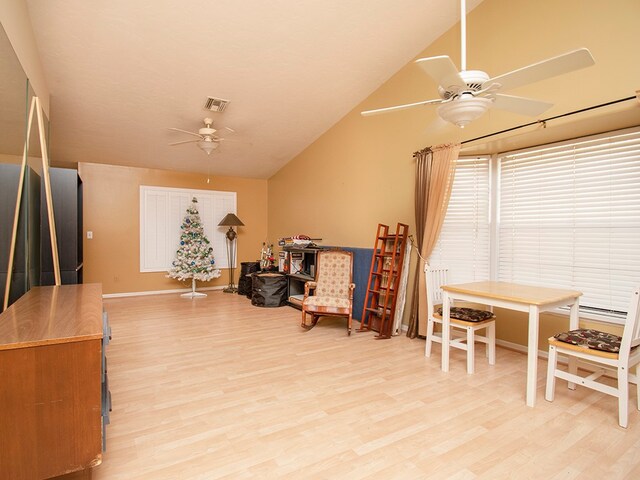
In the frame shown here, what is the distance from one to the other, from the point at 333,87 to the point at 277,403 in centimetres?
428

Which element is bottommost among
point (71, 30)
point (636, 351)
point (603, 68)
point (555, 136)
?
point (636, 351)

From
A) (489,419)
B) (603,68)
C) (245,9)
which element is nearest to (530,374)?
(489,419)

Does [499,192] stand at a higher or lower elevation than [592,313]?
higher

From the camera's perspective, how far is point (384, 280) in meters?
4.87

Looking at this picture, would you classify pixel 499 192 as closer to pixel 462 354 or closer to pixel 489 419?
pixel 462 354

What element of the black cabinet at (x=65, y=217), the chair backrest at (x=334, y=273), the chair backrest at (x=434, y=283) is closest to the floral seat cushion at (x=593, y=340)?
the chair backrest at (x=434, y=283)

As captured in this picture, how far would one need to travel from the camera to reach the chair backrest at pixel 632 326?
2.24 metres

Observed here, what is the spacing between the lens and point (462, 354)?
12.4 ft

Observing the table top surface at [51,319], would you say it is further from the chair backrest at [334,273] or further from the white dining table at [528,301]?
the chair backrest at [334,273]

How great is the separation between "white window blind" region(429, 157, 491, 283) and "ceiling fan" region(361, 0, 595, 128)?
6.93 feet

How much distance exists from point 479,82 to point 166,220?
688 cm

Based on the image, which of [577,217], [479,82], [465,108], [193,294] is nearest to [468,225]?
[577,217]

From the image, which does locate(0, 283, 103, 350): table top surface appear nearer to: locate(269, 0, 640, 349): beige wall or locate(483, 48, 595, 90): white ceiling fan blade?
A: locate(483, 48, 595, 90): white ceiling fan blade

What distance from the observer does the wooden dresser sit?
4.37 ft
